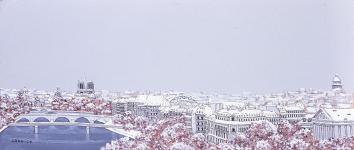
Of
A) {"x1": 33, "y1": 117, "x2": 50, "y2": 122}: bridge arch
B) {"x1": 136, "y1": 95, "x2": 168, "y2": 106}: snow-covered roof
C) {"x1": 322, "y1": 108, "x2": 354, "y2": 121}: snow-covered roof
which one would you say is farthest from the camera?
{"x1": 33, "y1": 117, "x2": 50, "y2": 122}: bridge arch

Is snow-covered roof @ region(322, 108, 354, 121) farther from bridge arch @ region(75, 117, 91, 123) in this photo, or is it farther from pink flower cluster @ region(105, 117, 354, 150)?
bridge arch @ region(75, 117, 91, 123)

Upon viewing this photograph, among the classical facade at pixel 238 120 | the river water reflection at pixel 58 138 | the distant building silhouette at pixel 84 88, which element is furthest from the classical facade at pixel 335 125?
the distant building silhouette at pixel 84 88

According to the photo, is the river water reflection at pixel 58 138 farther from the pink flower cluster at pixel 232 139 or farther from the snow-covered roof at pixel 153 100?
the snow-covered roof at pixel 153 100

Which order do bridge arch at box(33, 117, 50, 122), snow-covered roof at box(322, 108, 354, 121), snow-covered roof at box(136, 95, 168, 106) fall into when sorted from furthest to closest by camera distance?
bridge arch at box(33, 117, 50, 122) → snow-covered roof at box(136, 95, 168, 106) → snow-covered roof at box(322, 108, 354, 121)

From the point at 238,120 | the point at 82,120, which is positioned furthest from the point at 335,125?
the point at 82,120

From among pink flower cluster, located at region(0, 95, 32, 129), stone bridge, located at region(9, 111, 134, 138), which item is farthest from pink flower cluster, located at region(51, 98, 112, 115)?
pink flower cluster, located at region(0, 95, 32, 129)

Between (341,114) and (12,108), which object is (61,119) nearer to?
(12,108)
